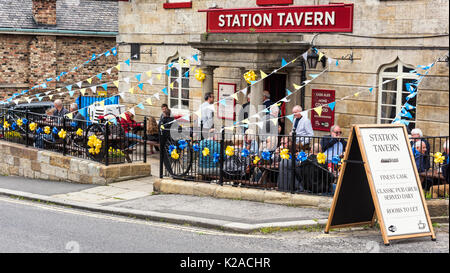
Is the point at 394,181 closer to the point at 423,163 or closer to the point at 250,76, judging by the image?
the point at 423,163

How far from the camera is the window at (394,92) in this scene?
568 inches

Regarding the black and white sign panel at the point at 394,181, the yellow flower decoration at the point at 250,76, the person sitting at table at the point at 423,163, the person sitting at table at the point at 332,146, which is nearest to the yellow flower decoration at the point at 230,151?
the person sitting at table at the point at 332,146

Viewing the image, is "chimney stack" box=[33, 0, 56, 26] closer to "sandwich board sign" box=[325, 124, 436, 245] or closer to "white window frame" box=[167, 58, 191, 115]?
"white window frame" box=[167, 58, 191, 115]

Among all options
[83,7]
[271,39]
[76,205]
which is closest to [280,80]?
[271,39]

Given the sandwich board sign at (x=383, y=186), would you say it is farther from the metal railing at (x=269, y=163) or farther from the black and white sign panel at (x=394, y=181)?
the metal railing at (x=269, y=163)

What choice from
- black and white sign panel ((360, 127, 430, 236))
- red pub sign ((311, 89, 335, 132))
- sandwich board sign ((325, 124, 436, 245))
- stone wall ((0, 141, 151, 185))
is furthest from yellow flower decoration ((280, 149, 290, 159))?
red pub sign ((311, 89, 335, 132))

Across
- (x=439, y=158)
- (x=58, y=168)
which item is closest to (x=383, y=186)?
(x=439, y=158)

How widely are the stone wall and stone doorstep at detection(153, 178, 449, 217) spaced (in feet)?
5.13

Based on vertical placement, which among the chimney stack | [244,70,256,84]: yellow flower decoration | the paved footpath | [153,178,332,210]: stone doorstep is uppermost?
the chimney stack

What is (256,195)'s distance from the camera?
11641 millimetres

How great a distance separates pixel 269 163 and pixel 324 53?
5.06 meters

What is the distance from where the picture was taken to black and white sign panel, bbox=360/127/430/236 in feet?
28.9
